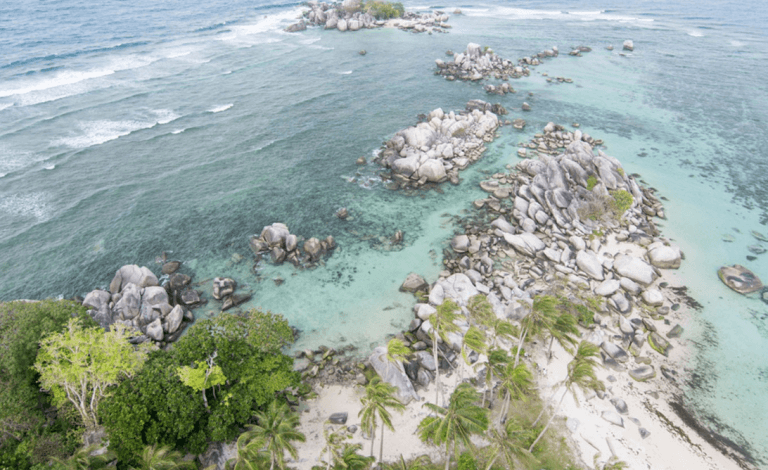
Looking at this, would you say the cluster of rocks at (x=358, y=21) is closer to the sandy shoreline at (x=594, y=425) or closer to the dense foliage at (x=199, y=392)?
the sandy shoreline at (x=594, y=425)

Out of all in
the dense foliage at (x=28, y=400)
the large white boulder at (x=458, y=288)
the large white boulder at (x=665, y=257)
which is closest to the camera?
the dense foliage at (x=28, y=400)

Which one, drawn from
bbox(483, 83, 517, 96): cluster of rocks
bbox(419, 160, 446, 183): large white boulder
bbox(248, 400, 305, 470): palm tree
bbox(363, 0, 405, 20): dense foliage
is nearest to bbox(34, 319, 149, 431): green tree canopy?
bbox(248, 400, 305, 470): palm tree

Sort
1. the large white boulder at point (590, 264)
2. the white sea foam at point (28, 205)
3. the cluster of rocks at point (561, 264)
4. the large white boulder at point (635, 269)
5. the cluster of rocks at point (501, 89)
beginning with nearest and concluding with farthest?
the cluster of rocks at point (561, 264)
the large white boulder at point (635, 269)
the large white boulder at point (590, 264)
the white sea foam at point (28, 205)
the cluster of rocks at point (501, 89)

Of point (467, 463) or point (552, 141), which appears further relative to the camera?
point (552, 141)

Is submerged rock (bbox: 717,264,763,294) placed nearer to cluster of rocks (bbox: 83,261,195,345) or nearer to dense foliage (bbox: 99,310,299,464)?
dense foliage (bbox: 99,310,299,464)

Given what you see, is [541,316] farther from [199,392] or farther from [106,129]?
[106,129]

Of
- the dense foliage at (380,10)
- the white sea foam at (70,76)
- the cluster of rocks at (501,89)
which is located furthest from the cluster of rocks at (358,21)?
the cluster of rocks at (501,89)

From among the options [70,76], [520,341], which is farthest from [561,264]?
[70,76]

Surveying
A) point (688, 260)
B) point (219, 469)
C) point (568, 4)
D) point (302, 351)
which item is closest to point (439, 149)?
point (688, 260)
